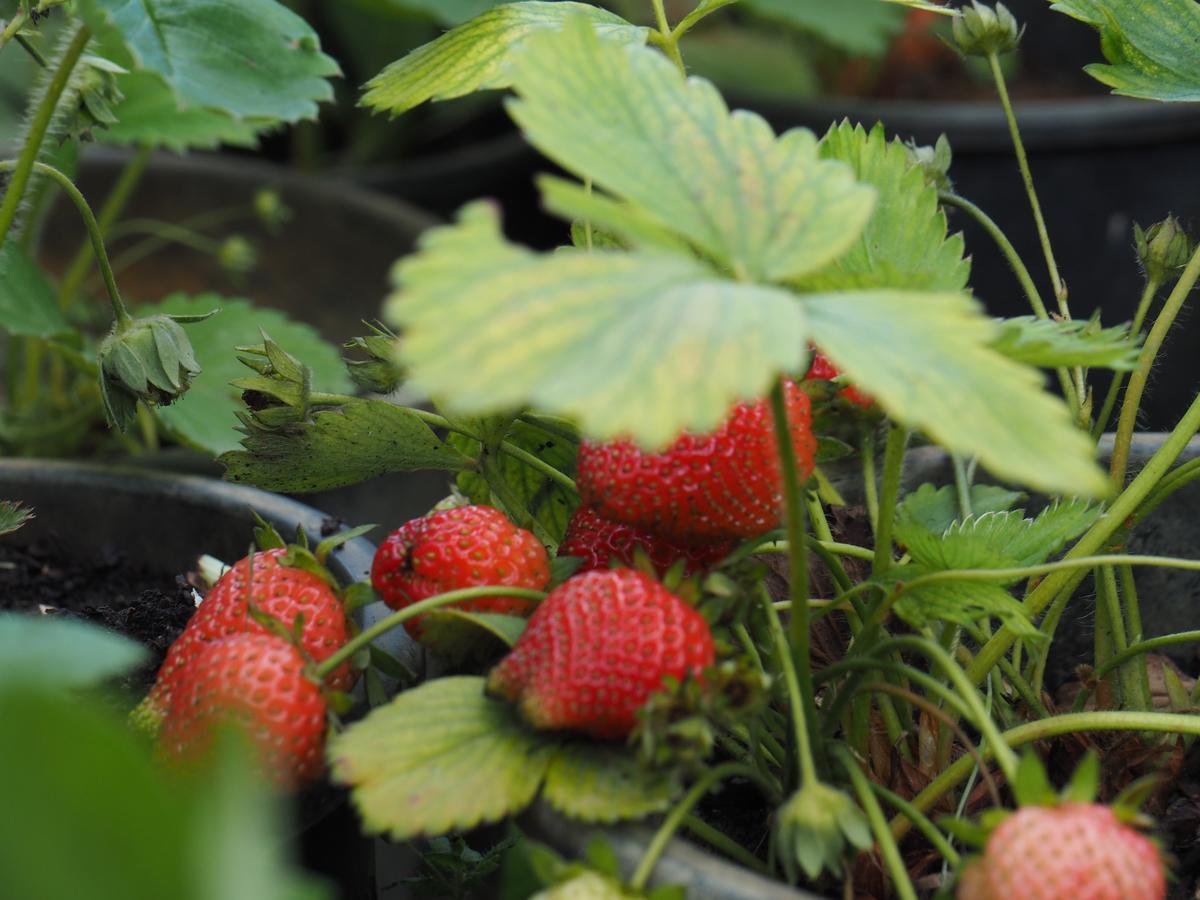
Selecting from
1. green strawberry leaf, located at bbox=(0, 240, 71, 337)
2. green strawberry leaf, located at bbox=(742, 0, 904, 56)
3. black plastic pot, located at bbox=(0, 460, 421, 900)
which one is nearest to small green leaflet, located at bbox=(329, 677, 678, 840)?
black plastic pot, located at bbox=(0, 460, 421, 900)

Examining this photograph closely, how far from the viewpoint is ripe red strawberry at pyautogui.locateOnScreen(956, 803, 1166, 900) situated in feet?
1.06

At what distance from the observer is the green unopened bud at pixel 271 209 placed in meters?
1.22

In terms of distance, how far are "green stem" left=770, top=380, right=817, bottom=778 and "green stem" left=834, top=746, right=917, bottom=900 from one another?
1cm

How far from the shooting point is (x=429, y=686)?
399 millimetres

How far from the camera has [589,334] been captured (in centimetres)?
30

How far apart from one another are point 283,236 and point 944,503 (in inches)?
39.8

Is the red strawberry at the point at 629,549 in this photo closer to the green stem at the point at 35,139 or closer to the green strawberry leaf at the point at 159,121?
the green stem at the point at 35,139

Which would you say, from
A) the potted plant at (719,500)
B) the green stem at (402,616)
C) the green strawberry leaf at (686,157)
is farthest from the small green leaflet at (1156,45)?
the green stem at (402,616)

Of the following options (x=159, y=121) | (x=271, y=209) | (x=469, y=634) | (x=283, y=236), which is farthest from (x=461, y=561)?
(x=283, y=236)

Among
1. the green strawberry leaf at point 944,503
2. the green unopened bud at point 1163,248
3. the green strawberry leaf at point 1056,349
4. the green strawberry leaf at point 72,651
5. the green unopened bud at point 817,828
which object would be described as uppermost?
the green strawberry leaf at point 1056,349

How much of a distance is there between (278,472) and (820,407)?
20 cm

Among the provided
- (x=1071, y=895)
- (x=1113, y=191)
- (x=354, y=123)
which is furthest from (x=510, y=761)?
(x=354, y=123)

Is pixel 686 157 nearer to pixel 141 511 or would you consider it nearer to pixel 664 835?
pixel 664 835

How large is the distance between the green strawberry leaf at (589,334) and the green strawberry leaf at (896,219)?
0.15m
